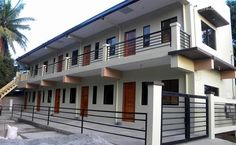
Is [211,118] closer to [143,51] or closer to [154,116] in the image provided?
[154,116]

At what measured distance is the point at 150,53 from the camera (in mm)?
10719

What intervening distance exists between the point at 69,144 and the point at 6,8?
26.9 m

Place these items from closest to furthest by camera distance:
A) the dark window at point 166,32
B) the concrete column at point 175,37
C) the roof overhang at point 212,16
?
the concrete column at point 175,37 < the dark window at point 166,32 < the roof overhang at point 212,16

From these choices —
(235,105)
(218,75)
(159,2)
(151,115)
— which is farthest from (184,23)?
(151,115)

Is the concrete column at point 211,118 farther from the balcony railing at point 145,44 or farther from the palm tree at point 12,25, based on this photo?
the palm tree at point 12,25

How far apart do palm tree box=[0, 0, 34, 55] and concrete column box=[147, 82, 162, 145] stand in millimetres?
24412

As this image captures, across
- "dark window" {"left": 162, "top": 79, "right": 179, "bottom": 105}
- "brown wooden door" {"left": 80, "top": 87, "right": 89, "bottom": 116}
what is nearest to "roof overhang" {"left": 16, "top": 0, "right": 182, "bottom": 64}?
"dark window" {"left": 162, "top": 79, "right": 179, "bottom": 105}

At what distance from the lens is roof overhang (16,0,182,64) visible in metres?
12.2

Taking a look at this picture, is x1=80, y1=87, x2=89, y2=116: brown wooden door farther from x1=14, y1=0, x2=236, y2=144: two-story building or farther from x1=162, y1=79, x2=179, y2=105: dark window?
x1=162, y1=79, x2=179, y2=105: dark window

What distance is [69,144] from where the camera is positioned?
252 inches

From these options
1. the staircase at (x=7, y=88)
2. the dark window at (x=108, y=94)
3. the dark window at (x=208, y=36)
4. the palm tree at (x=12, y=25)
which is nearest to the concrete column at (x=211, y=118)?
the dark window at (x=208, y=36)

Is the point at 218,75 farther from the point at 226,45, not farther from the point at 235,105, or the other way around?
the point at 226,45

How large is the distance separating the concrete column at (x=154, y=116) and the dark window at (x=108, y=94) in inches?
330

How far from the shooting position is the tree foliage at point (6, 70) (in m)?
27.6
